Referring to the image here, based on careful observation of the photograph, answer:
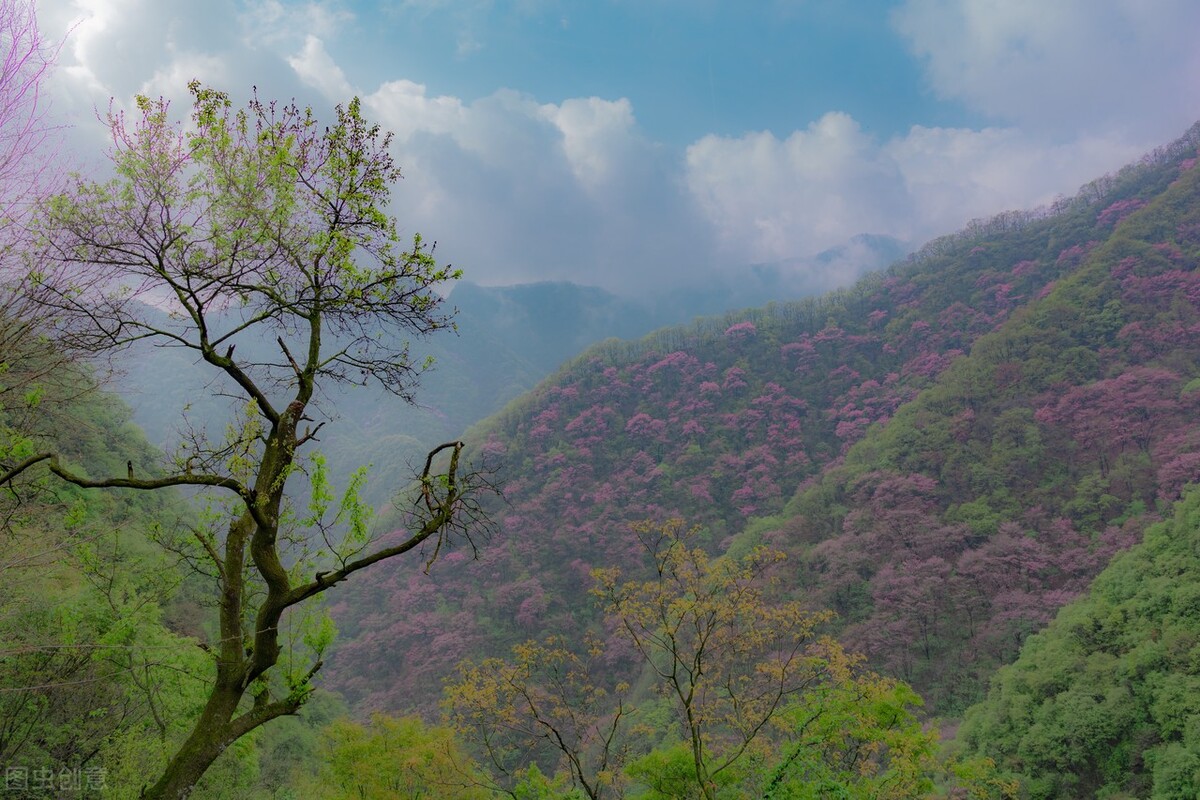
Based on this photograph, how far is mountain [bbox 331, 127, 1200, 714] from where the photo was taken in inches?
1008

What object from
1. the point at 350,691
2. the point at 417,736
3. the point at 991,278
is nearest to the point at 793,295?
the point at 991,278

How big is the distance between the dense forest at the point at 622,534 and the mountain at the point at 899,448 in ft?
0.72

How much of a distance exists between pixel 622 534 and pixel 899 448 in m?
19.8

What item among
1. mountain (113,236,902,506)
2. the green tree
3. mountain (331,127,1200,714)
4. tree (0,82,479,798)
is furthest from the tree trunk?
mountain (113,236,902,506)

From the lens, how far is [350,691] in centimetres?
3656

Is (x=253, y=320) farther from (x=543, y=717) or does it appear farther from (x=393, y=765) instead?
(x=543, y=717)

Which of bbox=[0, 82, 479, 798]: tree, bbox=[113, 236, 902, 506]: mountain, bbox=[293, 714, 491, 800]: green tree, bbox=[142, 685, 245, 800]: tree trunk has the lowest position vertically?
bbox=[293, 714, 491, 800]: green tree

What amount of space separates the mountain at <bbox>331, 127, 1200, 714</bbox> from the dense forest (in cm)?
22

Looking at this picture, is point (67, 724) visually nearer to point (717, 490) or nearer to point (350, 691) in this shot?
point (350, 691)

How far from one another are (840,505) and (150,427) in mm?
102170

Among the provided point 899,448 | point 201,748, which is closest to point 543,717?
point 899,448

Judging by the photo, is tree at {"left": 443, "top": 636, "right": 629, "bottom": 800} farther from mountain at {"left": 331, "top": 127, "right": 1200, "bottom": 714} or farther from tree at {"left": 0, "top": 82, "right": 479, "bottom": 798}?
mountain at {"left": 331, "top": 127, "right": 1200, "bottom": 714}

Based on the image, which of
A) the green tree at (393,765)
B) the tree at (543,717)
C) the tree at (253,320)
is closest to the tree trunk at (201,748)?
the tree at (253,320)

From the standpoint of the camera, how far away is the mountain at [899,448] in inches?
1008
